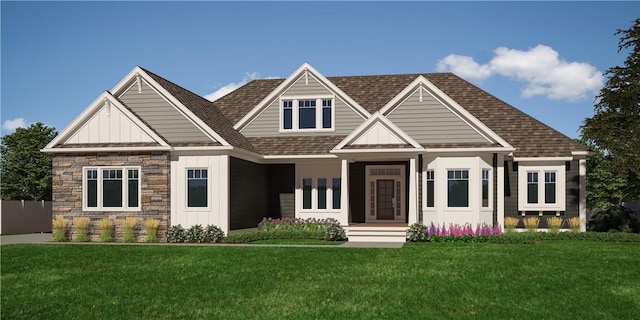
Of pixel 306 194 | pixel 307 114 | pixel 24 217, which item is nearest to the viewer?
pixel 306 194

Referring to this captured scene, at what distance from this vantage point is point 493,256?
18.7 metres

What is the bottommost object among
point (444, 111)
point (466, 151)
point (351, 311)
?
point (351, 311)

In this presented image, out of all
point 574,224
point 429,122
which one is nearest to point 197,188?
point 429,122

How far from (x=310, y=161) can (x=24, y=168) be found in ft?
102

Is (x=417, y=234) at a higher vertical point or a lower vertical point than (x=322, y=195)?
lower

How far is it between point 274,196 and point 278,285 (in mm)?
15088

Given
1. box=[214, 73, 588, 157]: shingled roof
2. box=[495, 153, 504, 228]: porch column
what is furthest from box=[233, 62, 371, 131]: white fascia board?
box=[495, 153, 504, 228]: porch column

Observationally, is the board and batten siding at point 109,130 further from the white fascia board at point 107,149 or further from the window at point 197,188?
the window at point 197,188

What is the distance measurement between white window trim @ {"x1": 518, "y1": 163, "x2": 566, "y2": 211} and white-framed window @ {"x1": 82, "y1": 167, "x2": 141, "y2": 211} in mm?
15763

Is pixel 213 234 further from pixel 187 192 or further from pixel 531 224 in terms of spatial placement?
pixel 531 224

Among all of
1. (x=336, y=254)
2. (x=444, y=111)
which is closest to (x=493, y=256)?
(x=336, y=254)

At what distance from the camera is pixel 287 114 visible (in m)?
29.2

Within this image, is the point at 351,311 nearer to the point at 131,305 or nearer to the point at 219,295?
the point at 219,295

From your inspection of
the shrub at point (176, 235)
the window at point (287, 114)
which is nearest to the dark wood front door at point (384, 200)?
the window at point (287, 114)
